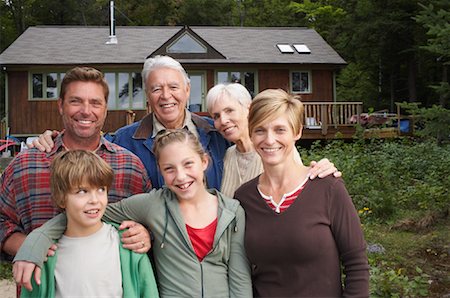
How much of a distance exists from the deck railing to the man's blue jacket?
14.6m

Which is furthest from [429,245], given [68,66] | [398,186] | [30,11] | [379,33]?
[30,11]

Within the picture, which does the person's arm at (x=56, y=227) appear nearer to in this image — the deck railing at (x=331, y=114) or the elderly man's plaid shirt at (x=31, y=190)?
the elderly man's plaid shirt at (x=31, y=190)

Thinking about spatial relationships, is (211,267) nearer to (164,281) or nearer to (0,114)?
(164,281)

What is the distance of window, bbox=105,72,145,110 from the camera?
801 inches

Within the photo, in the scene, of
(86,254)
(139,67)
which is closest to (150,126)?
(86,254)

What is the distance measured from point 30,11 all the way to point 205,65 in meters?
26.5

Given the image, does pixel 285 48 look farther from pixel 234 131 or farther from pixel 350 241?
pixel 350 241

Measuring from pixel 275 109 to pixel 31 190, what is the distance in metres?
1.40

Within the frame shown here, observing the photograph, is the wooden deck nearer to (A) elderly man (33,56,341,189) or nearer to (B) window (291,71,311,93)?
(B) window (291,71,311,93)

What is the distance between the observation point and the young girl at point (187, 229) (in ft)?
8.33

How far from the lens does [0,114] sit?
97.9 feet

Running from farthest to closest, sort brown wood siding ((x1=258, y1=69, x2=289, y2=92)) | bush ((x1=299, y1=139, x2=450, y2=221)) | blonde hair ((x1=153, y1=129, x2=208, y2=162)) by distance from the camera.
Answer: brown wood siding ((x1=258, y1=69, x2=289, y2=92)) < bush ((x1=299, y1=139, x2=450, y2=221)) < blonde hair ((x1=153, y1=129, x2=208, y2=162))

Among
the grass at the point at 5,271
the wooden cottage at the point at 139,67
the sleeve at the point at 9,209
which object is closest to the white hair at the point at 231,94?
the sleeve at the point at 9,209

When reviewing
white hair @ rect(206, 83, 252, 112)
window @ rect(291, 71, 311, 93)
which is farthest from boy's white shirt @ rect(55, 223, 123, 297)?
window @ rect(291, 71, 311, 93)
